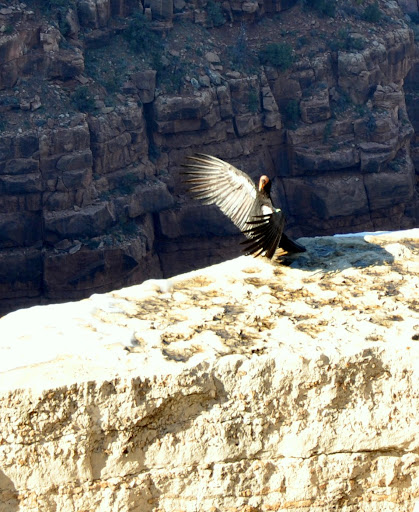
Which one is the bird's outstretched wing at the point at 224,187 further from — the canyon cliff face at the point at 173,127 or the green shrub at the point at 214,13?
the green shrub at the point at 214,13

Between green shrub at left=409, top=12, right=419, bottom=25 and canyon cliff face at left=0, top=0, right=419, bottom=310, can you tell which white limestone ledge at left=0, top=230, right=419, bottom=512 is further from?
green shrub at left=409, top=12, right=419, bottom=25

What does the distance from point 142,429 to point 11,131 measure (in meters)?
20.4

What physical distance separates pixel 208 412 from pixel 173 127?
2274 centimetres

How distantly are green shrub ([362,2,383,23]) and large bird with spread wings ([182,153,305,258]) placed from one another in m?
24.3

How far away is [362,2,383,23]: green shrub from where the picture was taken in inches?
1178

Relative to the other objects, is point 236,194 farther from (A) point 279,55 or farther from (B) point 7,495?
(A) point 279,55

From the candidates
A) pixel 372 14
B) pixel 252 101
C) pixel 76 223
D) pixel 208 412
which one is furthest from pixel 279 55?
pixel 208 412

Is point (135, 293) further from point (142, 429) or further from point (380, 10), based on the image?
point (380, 10)

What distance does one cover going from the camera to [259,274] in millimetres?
6305

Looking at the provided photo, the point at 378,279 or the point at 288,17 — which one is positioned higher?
the point at 288,17

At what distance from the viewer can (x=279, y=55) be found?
28422 millimetres

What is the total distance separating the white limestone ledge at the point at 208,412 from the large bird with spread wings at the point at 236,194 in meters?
1.25

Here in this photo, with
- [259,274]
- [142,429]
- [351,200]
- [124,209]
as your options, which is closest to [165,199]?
[124,209]

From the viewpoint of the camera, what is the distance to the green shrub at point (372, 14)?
98.2ft
